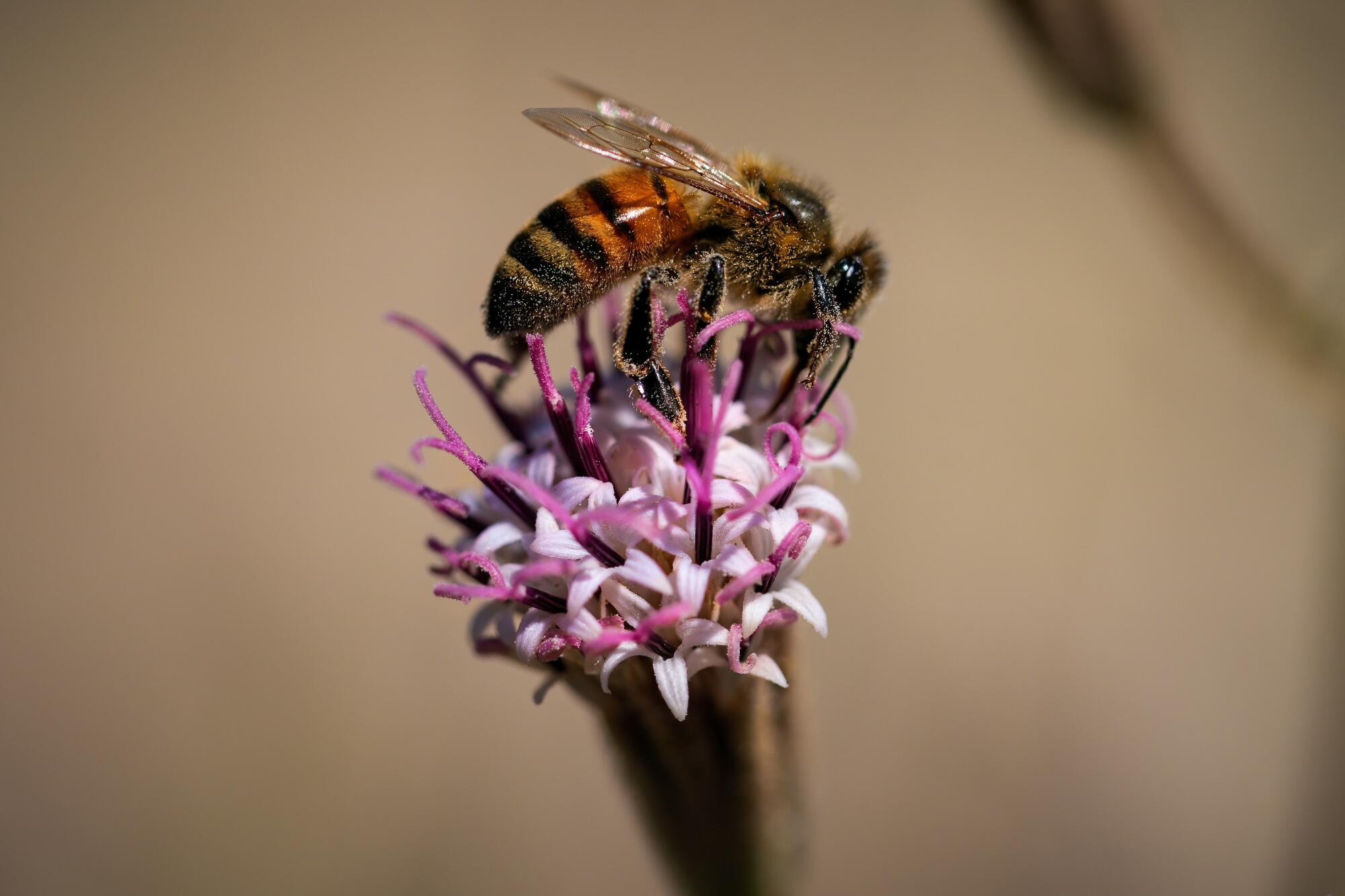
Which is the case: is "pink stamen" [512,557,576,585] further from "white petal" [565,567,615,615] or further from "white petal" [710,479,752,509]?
"white petal" [710,479,752,509]

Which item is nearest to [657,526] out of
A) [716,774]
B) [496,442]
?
[716,774]

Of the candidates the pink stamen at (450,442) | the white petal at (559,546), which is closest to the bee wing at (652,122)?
the pink stamen at (450,442)

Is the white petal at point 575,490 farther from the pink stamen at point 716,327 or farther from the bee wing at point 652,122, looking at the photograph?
the bee wing at point 652,122

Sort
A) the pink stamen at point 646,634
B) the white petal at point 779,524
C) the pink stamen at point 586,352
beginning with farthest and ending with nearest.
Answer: the pink stamen at point 586,352, the white petal at point 779,524, the pink stamen at point 646,634

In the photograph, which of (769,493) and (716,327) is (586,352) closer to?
(716,327)

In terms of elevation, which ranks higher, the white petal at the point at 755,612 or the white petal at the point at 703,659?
the white petal at the point at 755,612

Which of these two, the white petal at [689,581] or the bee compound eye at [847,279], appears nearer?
the white petal at [689,581]

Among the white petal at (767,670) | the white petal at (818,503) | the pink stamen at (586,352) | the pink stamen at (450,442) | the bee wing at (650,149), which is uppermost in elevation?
the bee wing at (650,149)

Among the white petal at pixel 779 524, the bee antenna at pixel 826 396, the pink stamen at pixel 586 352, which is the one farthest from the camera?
the pink stamen at pixel 586 352
